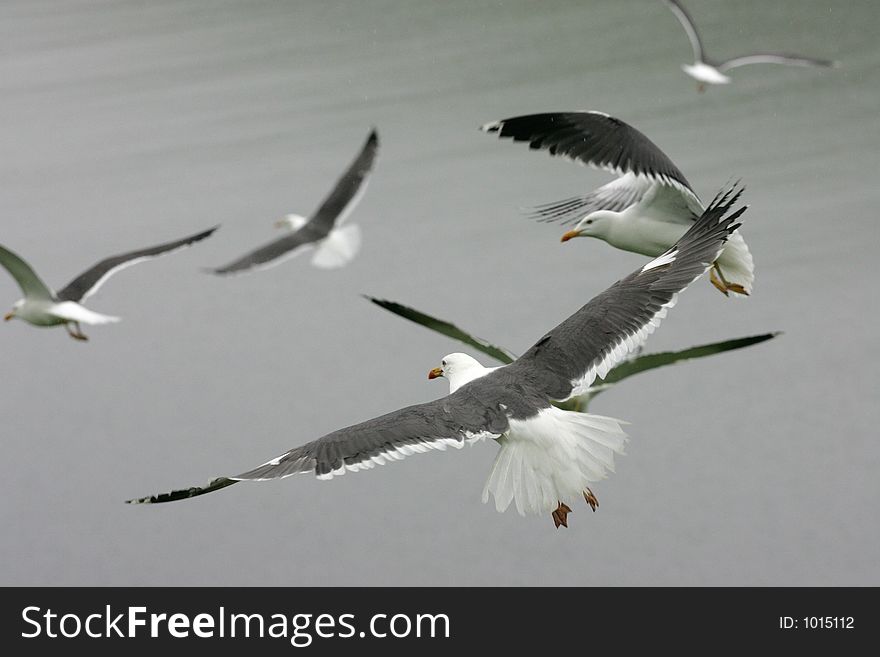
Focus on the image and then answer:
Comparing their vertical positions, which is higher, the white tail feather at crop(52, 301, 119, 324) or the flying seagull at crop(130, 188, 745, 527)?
the white tail feather at crop(52, 301, 119, 324)

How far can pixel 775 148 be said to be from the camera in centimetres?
992

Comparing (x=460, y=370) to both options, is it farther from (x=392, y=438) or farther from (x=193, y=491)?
(x=193, y=491)

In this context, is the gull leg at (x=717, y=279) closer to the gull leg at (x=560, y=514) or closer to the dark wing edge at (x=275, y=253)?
the gull leg at (x=560, y=514)

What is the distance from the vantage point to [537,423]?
3180 mm

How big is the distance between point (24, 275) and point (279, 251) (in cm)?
128

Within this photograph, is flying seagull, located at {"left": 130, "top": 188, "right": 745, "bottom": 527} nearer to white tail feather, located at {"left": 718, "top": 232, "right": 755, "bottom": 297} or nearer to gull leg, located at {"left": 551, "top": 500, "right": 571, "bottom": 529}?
gull leg, located at {"left": 551, "top": 500, "right": 571, "bottom": 529}

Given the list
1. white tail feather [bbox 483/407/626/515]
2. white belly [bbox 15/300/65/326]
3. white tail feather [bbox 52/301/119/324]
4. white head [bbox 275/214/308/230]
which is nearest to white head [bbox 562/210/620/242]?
white tail feather [bbox 483/407/626/515]

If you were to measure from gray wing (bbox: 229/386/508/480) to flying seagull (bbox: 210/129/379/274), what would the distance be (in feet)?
9.80

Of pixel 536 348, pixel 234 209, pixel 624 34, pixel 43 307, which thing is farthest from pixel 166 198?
pixel 536 348

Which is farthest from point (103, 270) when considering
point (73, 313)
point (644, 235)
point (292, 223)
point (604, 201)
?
point (644, 235)

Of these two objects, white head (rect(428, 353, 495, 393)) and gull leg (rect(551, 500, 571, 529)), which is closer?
gull leg (rect(551, 500, 571, 529))

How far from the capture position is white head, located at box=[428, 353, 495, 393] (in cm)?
348

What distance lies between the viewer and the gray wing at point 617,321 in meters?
3.35

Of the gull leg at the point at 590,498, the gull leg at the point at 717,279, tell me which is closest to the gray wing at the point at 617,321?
the gull leg at the point at 590,498
